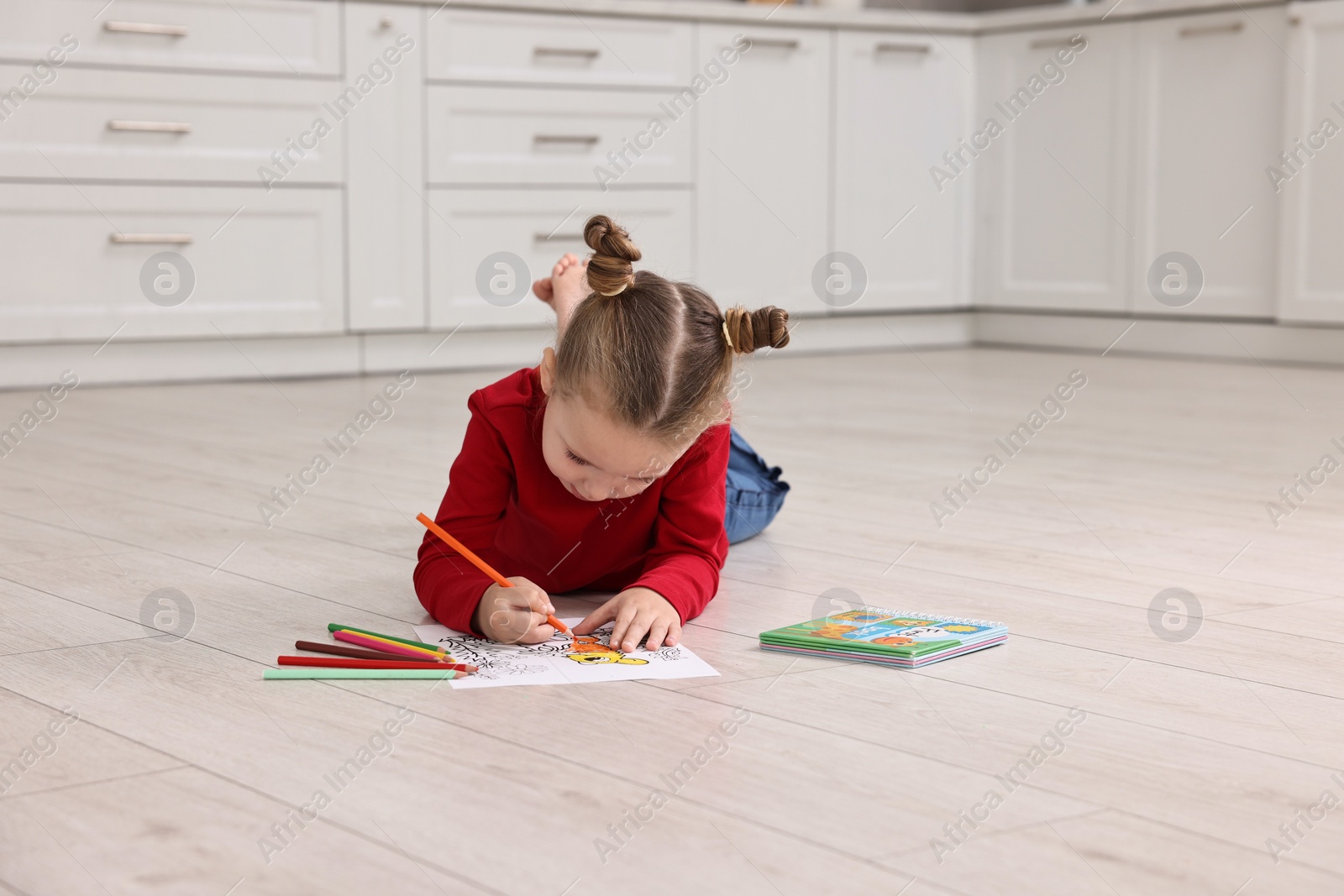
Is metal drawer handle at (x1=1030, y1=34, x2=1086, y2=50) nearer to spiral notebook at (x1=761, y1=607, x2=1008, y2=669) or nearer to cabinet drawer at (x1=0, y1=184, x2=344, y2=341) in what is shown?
cabinet drawer at (x1=0, y1=184, x2=344, y2=341)

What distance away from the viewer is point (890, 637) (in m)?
1.25

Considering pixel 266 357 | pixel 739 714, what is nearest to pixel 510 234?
pixel 266 357

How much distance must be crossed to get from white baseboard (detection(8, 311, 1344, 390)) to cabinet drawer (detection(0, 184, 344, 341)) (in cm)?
6

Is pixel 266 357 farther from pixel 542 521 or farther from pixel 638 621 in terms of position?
pixel 638 621

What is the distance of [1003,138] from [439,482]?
2739 mm

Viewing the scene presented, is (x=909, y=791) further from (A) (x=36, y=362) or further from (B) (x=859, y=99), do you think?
(B) (x=859, y=99)

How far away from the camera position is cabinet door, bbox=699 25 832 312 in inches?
157

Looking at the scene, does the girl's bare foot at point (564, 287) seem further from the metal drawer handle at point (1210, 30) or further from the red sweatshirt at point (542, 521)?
the metal drawer handle at point (1210, 30)

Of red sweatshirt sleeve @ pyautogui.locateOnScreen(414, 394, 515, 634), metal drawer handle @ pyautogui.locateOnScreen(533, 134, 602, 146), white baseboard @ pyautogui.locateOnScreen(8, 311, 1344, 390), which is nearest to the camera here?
red sweatshirt sleeve @ pyautogui.locateOnScreen(414, 394, 515, 634)

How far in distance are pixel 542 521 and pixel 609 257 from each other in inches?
11.4

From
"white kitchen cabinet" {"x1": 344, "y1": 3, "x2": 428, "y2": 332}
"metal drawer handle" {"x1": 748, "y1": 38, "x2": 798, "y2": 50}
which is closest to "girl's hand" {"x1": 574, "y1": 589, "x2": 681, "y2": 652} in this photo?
"white kitchen cabinet" {"x1": 344, "y1": 3, "x2": 428, "y2": 332}

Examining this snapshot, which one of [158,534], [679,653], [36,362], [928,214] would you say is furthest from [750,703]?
[928,214]

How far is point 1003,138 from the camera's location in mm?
4359

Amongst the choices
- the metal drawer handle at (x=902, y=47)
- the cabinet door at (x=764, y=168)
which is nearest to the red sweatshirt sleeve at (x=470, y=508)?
the cabinet door at (x=764, y=168)
